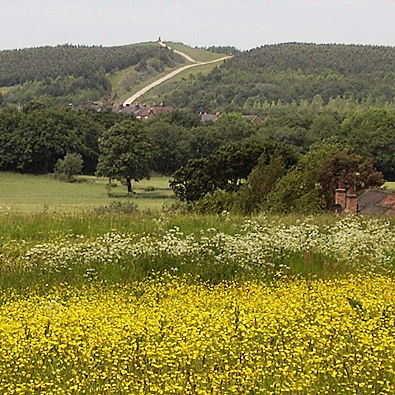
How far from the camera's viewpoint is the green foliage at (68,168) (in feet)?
291

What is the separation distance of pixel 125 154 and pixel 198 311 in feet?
252

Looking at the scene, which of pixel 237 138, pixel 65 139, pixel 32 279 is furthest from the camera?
pixel 237 138

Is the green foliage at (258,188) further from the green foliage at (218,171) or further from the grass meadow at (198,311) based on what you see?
Result: the green foliage at (218,171)

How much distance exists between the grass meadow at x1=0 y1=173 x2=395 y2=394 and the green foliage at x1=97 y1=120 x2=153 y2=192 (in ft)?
219

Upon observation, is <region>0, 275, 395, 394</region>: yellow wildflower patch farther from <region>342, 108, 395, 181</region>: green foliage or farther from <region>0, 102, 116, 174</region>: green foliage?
<region>0, 102, 116, 174</region>: green foliage

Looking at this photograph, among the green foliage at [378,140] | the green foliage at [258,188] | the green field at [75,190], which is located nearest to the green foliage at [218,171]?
the green field at [75,190]

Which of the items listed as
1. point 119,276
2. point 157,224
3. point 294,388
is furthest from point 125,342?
point 157,224

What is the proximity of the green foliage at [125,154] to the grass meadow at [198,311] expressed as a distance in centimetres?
6683

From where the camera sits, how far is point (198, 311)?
8875 millimetres

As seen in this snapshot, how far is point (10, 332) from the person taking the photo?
775cm

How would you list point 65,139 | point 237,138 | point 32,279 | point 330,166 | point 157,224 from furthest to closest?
point 237,138 → point 65,139 → point 330,166 → point 157,224 → point 32,279

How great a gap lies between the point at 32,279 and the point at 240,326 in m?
5.39

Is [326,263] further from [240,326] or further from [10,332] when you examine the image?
[10,332]

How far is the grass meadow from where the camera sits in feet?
21.2
